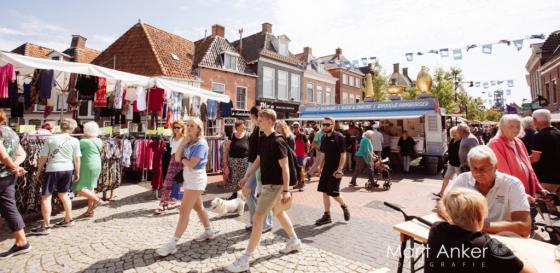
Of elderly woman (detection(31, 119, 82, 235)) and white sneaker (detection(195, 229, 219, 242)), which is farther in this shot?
elderly woman (detection(31, 119, 82, 235))

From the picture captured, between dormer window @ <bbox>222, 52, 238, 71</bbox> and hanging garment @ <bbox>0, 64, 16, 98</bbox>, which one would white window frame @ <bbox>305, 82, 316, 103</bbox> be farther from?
hanging garment @ <bbox>0, 64, 16, 98</bbox>

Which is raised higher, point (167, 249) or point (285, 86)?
point (285, 86)

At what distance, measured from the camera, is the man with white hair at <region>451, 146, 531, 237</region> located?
7.36ft

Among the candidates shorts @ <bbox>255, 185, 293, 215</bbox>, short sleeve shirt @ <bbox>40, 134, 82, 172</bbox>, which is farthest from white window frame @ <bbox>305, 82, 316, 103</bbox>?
shorts @ <bbox>255, 185, 293, 215</bbox>

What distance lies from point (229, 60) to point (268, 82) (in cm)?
420

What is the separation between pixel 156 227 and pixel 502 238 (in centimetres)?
455

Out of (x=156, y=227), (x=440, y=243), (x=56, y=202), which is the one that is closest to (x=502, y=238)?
(x=440, y=243)

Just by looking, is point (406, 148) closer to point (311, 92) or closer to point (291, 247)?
point (291, 247)

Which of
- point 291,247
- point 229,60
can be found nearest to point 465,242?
point 291,247

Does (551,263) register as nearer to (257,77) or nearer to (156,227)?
(156,227)

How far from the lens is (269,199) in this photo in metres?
3.27

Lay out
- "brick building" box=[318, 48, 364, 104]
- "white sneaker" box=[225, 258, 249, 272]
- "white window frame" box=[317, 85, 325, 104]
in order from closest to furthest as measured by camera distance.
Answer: "white sneaker" box=[225, 258, 249, 272] < "white window frame" box=[317, 85, 325, 104] < "brick building" box=[318, 48, 364, 104]

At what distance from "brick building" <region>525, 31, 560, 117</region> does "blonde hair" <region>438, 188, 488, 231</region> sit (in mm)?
22835

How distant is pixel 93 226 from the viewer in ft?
15.3
